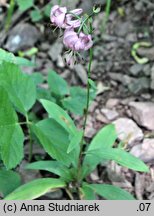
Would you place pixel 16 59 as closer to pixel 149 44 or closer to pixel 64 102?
pixel 64 102

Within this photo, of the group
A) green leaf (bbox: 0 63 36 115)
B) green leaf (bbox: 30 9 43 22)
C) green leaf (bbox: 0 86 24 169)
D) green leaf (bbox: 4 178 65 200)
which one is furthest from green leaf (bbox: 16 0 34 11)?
green leaf (bbox: 4 178 65 200)

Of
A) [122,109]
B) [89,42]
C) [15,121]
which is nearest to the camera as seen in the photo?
[89,42]

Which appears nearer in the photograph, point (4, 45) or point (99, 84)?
point (99, 84)

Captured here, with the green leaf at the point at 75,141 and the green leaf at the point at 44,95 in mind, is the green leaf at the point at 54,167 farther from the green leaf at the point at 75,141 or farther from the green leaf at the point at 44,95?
the green leaf at the point at 44,95

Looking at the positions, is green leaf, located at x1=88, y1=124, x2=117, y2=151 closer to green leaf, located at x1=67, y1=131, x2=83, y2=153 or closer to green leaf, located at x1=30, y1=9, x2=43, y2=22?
green leaf, located at x1=67, y1=131, x2=83, y2=153

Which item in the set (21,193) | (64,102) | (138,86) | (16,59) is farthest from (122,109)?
(21,193)

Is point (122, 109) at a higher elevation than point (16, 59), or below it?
below

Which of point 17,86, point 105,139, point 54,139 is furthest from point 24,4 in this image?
point 54,139
